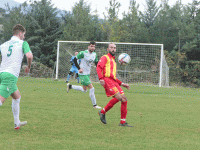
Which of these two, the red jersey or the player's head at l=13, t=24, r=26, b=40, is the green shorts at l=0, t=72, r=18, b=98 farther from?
the red jersey

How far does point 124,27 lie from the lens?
36.4 metres

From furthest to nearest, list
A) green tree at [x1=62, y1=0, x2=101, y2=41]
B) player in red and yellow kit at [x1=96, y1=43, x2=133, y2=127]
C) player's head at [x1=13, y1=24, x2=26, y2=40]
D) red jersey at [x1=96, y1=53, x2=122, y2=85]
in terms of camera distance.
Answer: green tree at [x1=62, y1=0, x2=101, y2=41]
red jersey at [x1=96, y1=53, x2=122, y2=85]
player in red and yellow kit at [x1=96, y1=43, x2=133, y2=127]
player's head at [x1=13, y1=24, x2=26, y2=40]

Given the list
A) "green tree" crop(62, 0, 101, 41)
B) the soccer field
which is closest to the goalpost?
"green tree" crop(62, 0, 101, 41)

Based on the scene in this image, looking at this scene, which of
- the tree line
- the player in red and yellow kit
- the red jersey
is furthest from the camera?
the tree line

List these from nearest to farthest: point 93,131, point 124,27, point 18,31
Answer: point 18,31 → point 93,131 → point 124,27

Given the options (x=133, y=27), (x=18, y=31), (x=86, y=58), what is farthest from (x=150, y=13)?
(x=18, y=31)

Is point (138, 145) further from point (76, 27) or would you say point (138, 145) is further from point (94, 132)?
point (76, 27)

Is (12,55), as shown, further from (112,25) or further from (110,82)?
(112,25)

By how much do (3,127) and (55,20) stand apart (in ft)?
105

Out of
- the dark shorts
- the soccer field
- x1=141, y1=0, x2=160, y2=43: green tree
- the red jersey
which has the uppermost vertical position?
x1=141, y1=0, x2=160, y2=43: green tree

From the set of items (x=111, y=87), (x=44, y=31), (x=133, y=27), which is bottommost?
(x=111, y=87)

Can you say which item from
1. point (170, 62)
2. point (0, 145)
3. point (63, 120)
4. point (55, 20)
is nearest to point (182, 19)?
point (170, 62)

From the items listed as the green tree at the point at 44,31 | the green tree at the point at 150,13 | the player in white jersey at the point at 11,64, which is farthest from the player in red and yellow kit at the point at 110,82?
the green tree at the point at 150,13

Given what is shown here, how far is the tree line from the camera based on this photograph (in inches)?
1324
